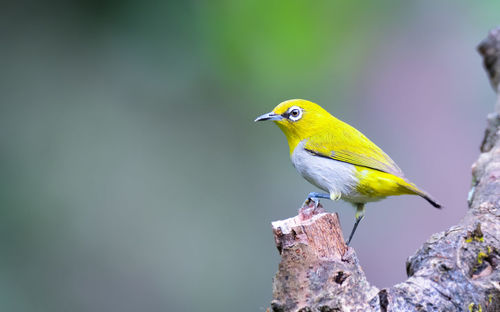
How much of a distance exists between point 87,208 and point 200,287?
1.86 meters

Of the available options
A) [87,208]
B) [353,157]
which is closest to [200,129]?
[87,208]

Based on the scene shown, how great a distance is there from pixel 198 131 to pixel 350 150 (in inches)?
156

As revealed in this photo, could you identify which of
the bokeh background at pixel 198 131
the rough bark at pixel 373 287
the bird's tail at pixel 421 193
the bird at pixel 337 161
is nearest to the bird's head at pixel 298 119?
the bird at pixel 337 161

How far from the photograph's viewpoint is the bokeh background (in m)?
6.57

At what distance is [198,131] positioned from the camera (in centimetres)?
787

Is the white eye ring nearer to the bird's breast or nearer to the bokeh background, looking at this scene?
the bird's breast

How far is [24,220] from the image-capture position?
6.44m

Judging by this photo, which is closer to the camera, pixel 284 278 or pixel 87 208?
pixel 284 278

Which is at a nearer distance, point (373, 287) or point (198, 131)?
point (373, 287)

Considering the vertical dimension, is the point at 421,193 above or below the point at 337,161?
below

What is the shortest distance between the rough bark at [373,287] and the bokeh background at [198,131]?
4017 millimetres

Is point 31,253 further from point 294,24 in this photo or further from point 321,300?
point 321,300

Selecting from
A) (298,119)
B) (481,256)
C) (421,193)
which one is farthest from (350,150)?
(481,256)

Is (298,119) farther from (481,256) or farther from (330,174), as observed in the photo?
(481,256)
